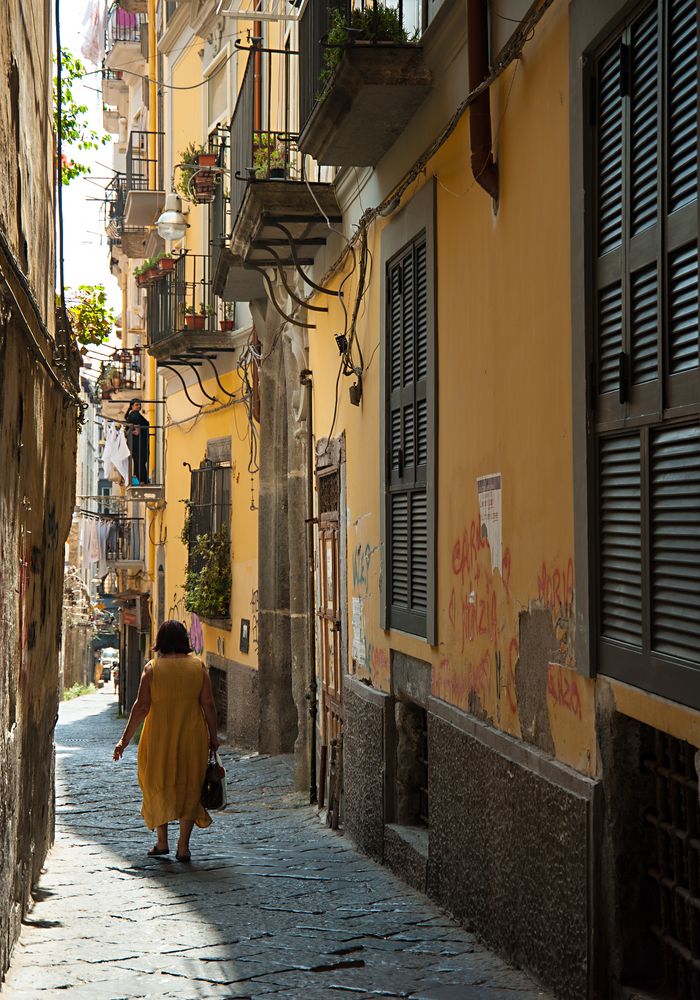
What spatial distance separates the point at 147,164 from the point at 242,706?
41.0 feet

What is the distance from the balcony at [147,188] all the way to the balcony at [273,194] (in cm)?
1030

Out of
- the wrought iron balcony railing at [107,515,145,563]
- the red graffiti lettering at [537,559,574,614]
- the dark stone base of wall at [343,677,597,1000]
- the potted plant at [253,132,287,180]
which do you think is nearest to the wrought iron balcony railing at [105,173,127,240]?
the wrought iron balcony railing at [107,515,145,563]

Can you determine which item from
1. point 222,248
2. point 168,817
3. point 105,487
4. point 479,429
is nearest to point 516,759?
point 479,429

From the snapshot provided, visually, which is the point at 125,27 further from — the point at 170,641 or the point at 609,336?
the point at 609,336

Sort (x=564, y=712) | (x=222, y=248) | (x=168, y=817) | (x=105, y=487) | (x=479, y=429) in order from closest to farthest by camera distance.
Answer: (x=564, y=712)
(x=479, y=429)
(x=168, y=817)
(x=222, y=248)
(x=105, y=487)

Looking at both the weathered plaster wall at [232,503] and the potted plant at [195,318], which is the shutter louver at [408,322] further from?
the potted plant at [195,318]

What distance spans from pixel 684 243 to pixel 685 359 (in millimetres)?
341

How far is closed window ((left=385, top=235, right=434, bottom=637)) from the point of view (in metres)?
7.26

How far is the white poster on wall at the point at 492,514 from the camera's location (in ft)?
18.9

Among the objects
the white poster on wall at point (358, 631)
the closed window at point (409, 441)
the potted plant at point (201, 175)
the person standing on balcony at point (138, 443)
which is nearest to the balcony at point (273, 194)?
the closed window at point (409, 441)

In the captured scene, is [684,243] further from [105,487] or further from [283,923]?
[105,487]

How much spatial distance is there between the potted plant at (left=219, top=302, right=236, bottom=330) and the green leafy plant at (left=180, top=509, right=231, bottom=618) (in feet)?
8.47

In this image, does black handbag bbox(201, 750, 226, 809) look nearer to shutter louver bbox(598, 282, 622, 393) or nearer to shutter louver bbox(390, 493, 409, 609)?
shutter louver bbox(390, 493, 409, 609)

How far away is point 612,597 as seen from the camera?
14.5ft
